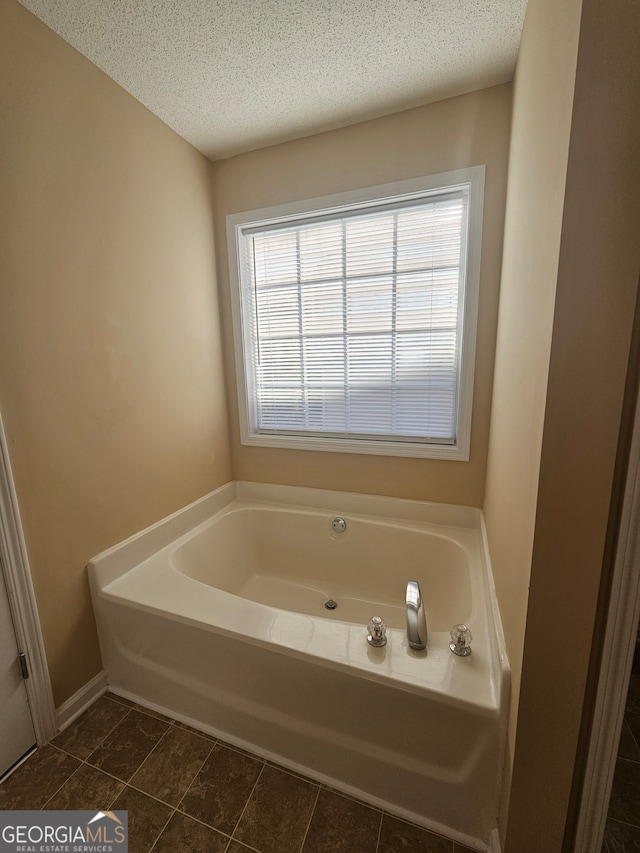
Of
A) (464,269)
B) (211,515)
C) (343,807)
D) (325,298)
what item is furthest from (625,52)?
(211,515)

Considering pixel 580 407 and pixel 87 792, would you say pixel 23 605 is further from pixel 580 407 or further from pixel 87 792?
pixel 580 407

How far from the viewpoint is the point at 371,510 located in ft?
6.45

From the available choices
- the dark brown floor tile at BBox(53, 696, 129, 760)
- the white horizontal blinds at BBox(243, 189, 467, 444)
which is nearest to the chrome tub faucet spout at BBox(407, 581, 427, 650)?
the white horizontal blinds at BBox(243, 189, 467, 444)

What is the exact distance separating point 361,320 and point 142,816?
6.95 ft

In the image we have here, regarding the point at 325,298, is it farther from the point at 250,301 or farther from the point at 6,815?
the point at 6,815

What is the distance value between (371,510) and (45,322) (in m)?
1.72

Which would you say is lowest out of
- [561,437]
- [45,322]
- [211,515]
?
[211,515]

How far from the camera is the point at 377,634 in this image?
109 centimetres

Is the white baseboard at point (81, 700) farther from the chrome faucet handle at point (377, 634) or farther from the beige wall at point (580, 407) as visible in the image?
the beige wall at point (580, 407)

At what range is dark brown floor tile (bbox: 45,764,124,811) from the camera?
1.06 metres

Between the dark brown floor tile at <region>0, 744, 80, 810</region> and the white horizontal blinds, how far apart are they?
1.63m

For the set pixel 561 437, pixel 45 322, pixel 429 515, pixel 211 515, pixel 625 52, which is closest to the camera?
pixel 625 52

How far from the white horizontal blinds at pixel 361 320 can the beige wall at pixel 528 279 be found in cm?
40

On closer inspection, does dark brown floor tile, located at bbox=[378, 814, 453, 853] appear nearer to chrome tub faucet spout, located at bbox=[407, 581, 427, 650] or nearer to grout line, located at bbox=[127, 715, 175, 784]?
chrome tub faucet spout, located at bbox=[407, 581, 427, 650]
